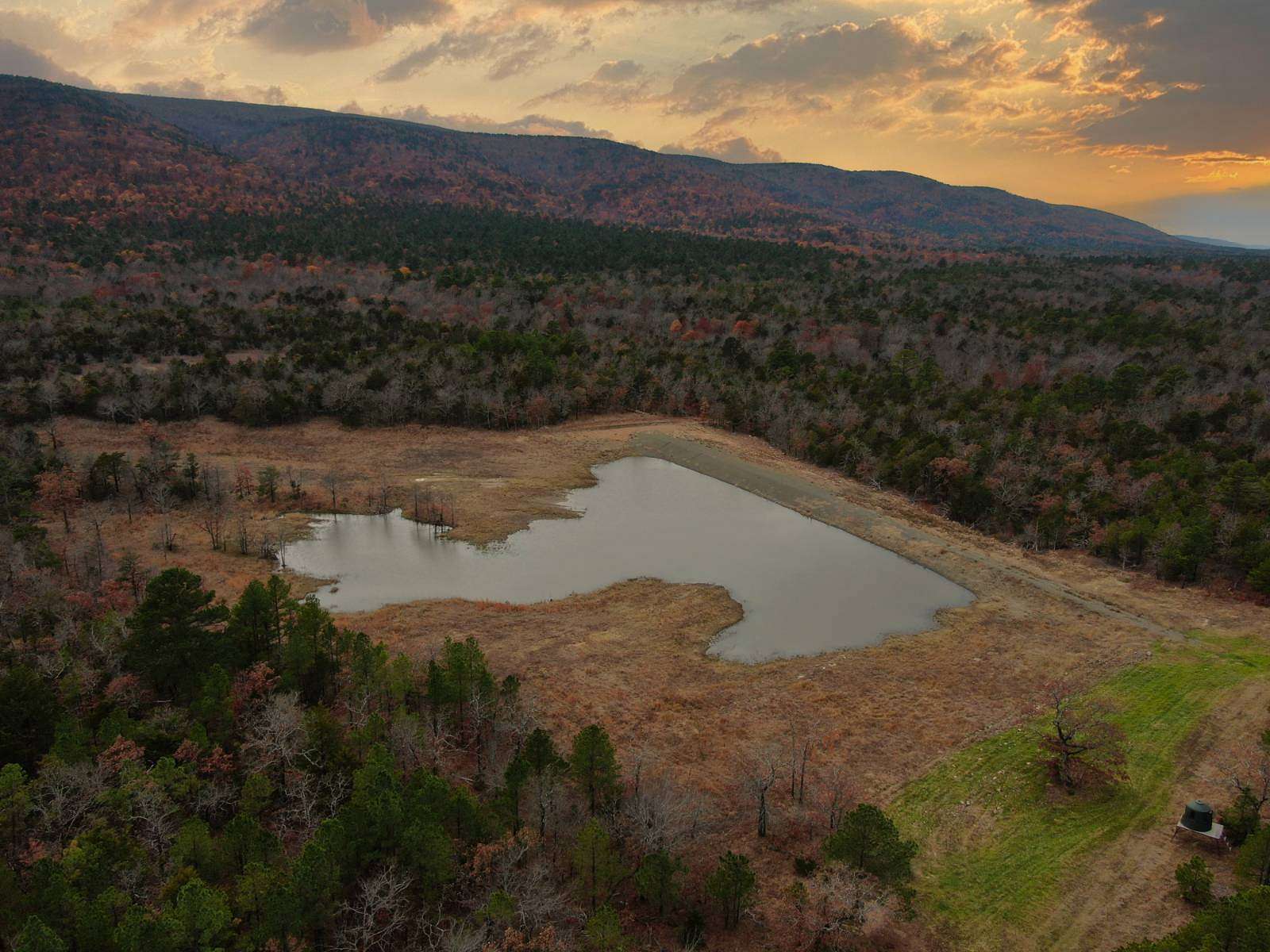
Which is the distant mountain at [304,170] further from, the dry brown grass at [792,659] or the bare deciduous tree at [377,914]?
the bare deciduous tree at [377,914]

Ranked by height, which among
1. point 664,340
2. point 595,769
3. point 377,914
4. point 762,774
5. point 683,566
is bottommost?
point 683,566

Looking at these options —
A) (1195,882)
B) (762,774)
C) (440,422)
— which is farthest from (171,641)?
(440,422)

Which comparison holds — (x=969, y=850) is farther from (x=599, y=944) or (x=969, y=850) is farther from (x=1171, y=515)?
(x=1171, y=515)

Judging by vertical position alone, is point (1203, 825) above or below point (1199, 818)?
below

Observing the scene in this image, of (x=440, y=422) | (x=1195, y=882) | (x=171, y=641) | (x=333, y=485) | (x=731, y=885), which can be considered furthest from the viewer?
(x=440, y=422)

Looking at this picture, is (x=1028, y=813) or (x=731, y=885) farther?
(x=1028, y=813)

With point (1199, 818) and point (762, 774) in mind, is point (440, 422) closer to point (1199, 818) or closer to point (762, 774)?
point (762, 774)

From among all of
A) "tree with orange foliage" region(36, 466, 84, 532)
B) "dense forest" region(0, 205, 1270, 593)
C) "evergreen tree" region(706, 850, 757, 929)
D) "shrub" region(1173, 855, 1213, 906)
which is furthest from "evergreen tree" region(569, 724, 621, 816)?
"tree with orange foliage" region(36, 466, 84, 532)
